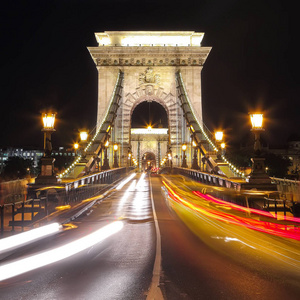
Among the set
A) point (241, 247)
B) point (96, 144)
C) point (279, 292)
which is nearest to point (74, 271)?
point (279, 292)

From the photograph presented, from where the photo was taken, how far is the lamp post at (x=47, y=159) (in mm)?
12836

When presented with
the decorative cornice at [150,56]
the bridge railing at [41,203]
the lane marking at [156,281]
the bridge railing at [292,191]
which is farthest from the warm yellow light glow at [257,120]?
the decorative cornice at [150,56]

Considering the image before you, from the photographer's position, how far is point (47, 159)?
42.8 feet

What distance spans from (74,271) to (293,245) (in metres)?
4.92

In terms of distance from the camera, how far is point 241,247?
684cm

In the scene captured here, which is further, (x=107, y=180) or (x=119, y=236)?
(x=107, y=180)

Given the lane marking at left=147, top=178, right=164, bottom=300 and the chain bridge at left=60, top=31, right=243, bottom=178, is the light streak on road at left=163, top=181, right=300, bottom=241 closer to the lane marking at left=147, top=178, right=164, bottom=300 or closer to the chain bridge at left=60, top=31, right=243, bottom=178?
the lane marking at left=147, top=178, right=164, bottom=300

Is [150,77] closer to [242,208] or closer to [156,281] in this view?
[242,208]

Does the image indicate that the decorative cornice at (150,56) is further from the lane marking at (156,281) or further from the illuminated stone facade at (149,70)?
the lane marking at (156,281)

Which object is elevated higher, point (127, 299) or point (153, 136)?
point (153, 136)

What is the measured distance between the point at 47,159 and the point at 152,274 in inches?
365

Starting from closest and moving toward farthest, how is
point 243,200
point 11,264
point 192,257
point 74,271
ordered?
point 74,271, point 11,264, point 192,257, point 243,200

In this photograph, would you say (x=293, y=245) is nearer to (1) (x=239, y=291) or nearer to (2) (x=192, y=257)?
(2) (x=192, y=257)

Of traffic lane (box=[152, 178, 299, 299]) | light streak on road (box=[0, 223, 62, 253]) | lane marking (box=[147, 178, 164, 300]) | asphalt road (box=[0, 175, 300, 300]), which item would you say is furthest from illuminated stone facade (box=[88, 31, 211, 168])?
lane marking (box=[147, 178, 164, 300])
